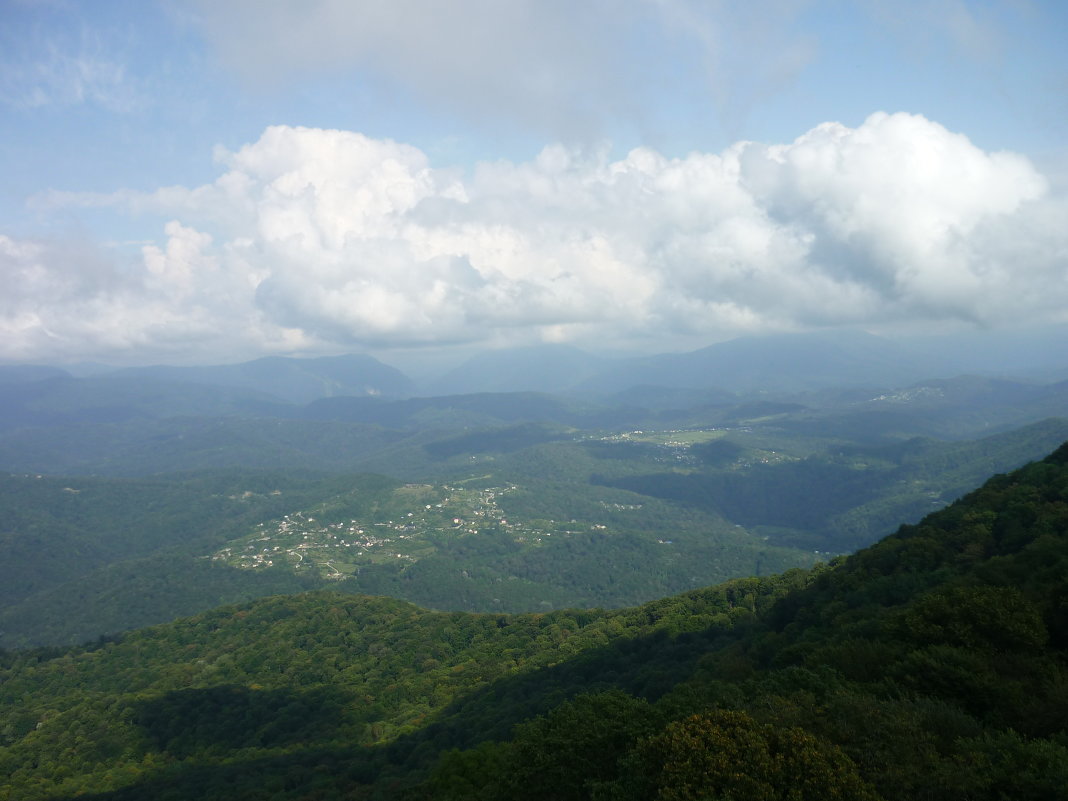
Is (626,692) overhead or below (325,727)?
overhead

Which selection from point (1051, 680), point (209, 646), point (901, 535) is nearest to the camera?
point (1051, 680)

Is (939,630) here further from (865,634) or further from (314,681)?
(314,681)

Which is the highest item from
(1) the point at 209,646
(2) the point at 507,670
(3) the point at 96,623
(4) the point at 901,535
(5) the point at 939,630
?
(5) the point at 939,630

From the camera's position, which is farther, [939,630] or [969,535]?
[969,535]

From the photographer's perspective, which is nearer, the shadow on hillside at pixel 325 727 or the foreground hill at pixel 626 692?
the foreground hill at pixel 626 692

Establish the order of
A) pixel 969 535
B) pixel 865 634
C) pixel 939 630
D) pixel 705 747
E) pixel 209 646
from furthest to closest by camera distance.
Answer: pixel 209 646 < pixel 969 535 < pixel 865 634 < pixel 939 630 < pixel 705 747

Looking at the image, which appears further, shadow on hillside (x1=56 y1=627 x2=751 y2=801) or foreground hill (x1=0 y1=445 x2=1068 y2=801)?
shadow on hillside (x1=56 y1=627 x2=751 y2=801)

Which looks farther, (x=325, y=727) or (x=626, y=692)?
(x=325, y=727)

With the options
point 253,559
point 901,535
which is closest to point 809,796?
point 901,535
